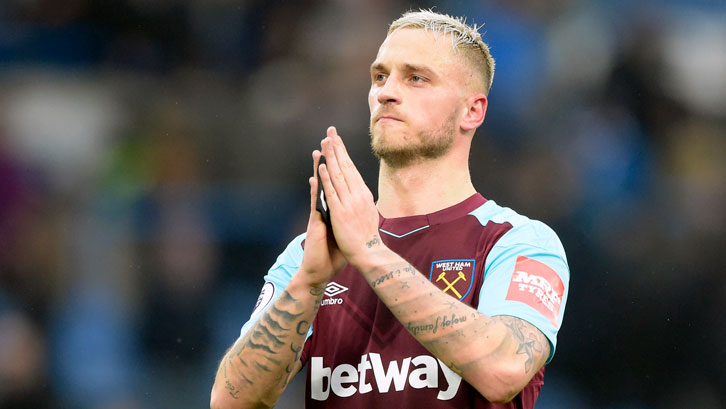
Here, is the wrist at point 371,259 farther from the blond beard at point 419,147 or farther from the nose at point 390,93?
the nose at point 390,93

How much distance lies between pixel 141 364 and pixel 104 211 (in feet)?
4.14

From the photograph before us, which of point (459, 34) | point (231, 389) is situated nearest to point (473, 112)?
point (459, 34)

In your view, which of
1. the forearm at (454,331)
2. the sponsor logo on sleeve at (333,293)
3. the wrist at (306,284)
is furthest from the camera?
the sponsor logo on sleeve at (333,293)

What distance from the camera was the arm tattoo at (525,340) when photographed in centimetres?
279

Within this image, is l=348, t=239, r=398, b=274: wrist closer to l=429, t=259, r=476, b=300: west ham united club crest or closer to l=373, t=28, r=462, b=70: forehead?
l=429, t=259, r=476, b=300: west ham united club crest

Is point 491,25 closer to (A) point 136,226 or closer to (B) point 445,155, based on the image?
(A) point 136,226

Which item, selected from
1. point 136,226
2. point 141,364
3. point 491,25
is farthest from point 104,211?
point 491,25

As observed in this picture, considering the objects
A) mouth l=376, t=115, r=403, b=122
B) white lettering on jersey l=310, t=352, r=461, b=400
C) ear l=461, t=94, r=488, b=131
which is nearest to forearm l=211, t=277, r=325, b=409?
white lettering on jersey l=310, t=352, r=461, b=400

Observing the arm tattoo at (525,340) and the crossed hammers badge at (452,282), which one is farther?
the crossed hammers badge at (452,282)

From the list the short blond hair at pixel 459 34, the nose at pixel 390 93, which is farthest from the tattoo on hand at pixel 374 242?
the short blond hair at pixel 459 34

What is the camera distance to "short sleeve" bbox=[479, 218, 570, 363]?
2938 mm

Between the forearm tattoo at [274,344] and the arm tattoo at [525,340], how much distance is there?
25.3 inches

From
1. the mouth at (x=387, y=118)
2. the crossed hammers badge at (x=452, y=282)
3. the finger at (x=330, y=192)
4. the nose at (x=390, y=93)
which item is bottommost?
the crossed hammers badge at (x=452, y=282)

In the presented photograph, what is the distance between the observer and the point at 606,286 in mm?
6102
